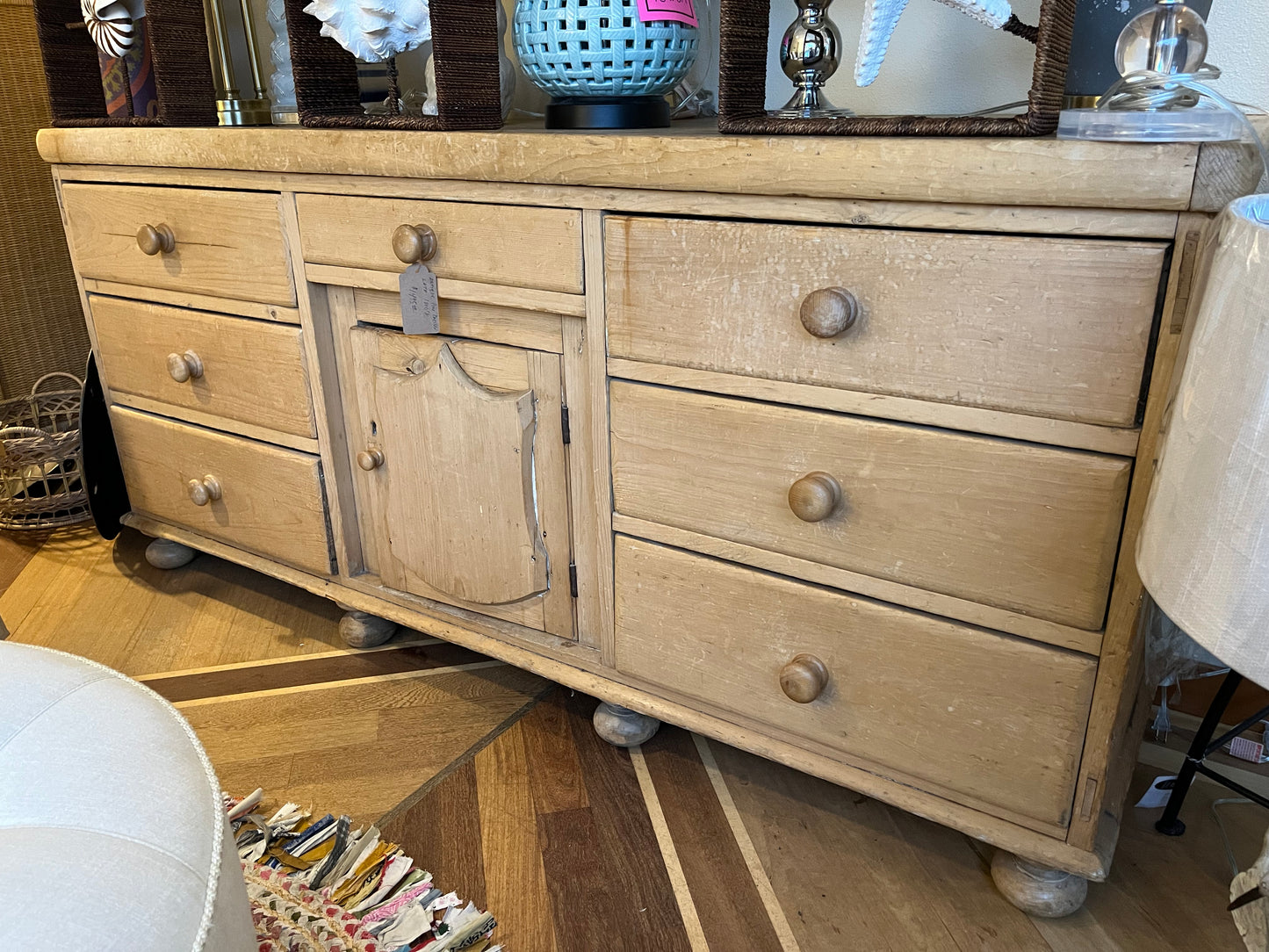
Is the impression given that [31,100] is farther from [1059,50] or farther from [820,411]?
[1059,50]

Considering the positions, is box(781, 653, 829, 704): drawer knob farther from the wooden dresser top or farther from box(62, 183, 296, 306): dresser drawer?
box(62, 183, 296, 306): dresser drawer

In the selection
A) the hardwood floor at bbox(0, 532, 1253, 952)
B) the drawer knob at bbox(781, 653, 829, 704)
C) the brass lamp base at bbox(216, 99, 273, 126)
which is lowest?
the hardwood floor at bbox(0, 532, 1253, 952)

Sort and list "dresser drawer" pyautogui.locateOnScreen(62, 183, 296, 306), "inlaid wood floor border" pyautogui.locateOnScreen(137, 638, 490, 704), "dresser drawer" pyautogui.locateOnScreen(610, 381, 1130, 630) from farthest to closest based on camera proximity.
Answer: "inlaid wood floor border" pyautogui.locateOnScreen(137, 638, 490, 704)
"dresser drawer" pyautogui.locateOnScreen(62, 183, 296, 306)
"dresser drawer" pyautogui.locateOnScreen(610, 381, 1130, 630)

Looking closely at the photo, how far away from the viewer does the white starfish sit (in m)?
0.83

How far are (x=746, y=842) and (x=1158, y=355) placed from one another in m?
0.67

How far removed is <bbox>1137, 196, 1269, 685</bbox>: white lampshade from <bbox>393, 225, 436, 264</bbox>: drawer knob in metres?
0.79

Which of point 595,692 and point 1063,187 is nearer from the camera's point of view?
point 1063,187

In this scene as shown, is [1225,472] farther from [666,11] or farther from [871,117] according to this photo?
[666,11]

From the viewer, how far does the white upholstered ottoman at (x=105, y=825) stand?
1.59 feet


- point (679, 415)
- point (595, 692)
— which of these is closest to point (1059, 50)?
point (679, 415)

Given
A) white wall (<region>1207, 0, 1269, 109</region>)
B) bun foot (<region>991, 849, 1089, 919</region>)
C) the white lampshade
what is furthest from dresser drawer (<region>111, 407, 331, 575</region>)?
white wall (<region>1207, 0, 1269, 109</region>)

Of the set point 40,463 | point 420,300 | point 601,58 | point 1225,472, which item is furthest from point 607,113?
point 40,463

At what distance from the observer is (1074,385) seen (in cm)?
77

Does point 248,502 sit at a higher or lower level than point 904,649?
lower
